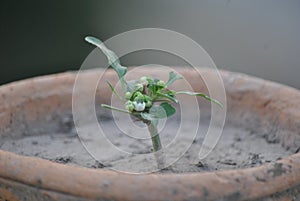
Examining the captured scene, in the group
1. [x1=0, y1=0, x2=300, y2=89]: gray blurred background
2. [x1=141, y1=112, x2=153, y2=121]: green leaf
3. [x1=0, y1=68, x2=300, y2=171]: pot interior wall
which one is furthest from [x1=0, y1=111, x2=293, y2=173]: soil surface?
[x1=0, y1=0, x2=300, y2=89]: gray blurred background

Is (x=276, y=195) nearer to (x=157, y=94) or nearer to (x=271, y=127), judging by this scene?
(x=157, y=94)

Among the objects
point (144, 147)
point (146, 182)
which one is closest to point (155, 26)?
point (144, 147)

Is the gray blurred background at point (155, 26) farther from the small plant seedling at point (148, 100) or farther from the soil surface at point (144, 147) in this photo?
the small plant seedling at point (148, 100)

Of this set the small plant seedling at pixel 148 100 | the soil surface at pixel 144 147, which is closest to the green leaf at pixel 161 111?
the small plant seedling at pixel 148 100

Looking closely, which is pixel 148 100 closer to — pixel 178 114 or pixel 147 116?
pixel 147 116

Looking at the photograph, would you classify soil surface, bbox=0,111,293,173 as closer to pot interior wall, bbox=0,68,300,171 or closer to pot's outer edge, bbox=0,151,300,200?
pot interior wall, bbox=0,68,300,171

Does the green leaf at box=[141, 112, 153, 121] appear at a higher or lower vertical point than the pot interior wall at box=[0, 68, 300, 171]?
higher
